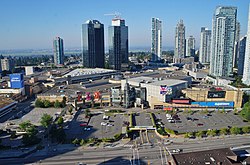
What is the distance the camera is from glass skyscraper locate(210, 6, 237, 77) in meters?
71.7

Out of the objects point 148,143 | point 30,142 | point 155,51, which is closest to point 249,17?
point 148,143

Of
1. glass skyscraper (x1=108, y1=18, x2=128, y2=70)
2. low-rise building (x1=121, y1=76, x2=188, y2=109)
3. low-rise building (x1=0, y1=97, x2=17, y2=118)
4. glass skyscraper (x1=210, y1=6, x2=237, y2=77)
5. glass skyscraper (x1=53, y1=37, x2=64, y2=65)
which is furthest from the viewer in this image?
glass skyscraper (x1=53, y1=37, x2=64, y2=65)

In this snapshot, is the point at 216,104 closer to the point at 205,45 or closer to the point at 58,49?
the point at 205,45

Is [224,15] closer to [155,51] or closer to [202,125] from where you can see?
[202,125]

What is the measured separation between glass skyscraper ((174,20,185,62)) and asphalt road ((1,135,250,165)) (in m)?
110

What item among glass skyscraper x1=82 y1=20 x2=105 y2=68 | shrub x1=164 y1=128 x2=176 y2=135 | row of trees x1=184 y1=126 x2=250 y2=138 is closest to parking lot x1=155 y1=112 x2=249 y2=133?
shrub x1=164 y1=128 x2=176 y2=135

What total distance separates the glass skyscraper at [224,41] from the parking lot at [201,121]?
35431mm

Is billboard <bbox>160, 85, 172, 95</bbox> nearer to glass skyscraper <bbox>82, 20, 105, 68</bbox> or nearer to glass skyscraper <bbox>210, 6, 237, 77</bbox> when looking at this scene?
glass skyscraper <bbox>210, 6, 237, 77</bbox>

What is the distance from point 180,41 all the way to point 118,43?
5390cm

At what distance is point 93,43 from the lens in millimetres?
97062

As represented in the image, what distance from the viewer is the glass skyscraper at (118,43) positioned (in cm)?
9575

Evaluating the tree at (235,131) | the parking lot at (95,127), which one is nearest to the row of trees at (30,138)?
the parking lot at (95,127)

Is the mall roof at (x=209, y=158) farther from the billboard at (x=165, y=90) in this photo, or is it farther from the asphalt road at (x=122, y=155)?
the billboard at (x=165, y=90)

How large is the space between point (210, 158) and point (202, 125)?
16.1 metres
